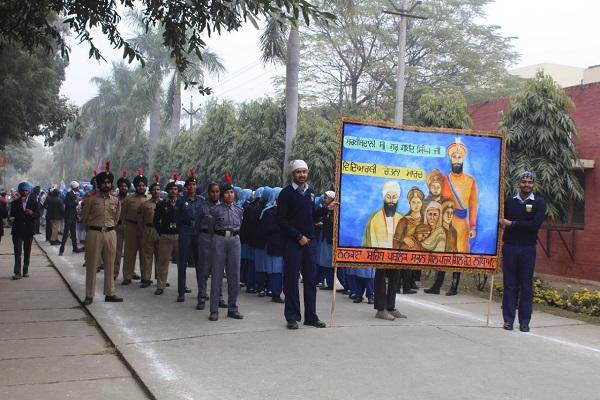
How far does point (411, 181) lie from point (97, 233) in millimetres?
4445

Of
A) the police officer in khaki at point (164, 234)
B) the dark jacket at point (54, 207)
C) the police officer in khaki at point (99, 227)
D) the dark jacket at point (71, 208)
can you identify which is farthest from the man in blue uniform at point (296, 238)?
the dark jacket at point (54, 207)

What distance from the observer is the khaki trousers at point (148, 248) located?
1066 centimetres

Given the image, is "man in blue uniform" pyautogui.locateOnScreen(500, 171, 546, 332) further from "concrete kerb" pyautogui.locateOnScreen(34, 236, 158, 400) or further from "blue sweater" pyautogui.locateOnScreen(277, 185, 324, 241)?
"concrete kerb" pyautogui.locateOnScreen(34, 236, 158, 400)

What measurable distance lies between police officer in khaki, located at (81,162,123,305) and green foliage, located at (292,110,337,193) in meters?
9.19

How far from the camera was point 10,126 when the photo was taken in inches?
693

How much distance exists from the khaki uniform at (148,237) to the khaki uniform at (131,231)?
0.23 meters

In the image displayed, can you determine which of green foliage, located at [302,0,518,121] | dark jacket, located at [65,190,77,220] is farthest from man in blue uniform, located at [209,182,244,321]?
green foliage, located at [302,0,518,121]

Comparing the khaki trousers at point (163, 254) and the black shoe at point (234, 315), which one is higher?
the khaki trousers at point (163, 254)

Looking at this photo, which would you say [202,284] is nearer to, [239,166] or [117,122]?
[239,166]

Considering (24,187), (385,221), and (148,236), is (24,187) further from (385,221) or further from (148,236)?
(385,221)

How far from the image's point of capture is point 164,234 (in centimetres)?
995

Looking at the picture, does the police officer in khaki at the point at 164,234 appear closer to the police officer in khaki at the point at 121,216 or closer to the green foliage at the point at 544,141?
the police officer in khaki at the point at 121,216

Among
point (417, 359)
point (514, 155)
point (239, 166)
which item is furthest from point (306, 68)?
point (417, 359)

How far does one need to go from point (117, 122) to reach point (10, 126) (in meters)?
34.2
